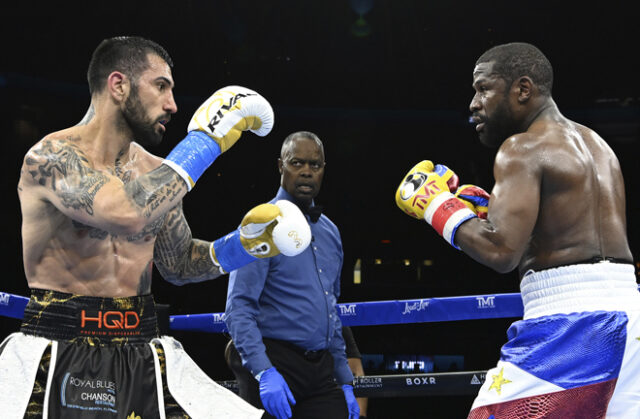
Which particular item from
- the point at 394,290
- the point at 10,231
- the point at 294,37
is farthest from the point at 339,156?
the point at 10,231

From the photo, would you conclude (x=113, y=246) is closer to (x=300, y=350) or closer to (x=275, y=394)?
(x=275, y=394)

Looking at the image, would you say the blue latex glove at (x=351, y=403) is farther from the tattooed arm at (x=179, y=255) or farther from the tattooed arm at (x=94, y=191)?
the tattooed arm at (x=94, y=191)

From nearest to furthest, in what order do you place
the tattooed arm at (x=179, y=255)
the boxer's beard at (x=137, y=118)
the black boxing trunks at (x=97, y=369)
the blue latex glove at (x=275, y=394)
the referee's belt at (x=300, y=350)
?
the black boxing trunks at (x=97, y=369) < the boxer's beard at (x=137, y=118) < the tattooed arm at (x=179, y=255) < the blue latex glove at (x=275, y=394) < the referee's belt at (x=300, y=350)

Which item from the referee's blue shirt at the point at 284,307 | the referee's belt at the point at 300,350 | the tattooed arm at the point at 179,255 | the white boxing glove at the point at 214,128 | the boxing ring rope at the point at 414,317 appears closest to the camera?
the white boxing glove at the point at 214,128

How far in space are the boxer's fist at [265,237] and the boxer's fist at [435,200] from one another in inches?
13.4

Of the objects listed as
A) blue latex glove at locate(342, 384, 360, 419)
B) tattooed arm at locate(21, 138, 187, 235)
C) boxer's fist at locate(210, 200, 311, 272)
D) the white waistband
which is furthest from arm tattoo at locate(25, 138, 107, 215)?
blue latex glove at locate(342, 384, 360, 419)

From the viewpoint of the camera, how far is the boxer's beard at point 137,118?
1886mm

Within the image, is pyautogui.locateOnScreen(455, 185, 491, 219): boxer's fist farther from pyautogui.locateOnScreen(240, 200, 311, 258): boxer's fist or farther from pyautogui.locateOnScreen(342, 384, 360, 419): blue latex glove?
pyautogui.locateOnScreen(342, 384, 360, 419): blue latex glove

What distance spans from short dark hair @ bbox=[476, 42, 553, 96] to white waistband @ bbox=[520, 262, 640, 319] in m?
0.57

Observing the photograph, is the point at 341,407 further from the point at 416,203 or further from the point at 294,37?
the point at 294,37

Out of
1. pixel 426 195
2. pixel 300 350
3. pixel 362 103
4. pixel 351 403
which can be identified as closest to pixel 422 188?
pixel 426 195

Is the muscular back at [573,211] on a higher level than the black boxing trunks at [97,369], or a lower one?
higher

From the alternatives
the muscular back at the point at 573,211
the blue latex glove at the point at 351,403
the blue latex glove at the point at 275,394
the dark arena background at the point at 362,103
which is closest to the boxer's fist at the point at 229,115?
the muscular back at the point at 573,211

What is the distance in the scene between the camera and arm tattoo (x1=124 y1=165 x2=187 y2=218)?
65.2 inches
